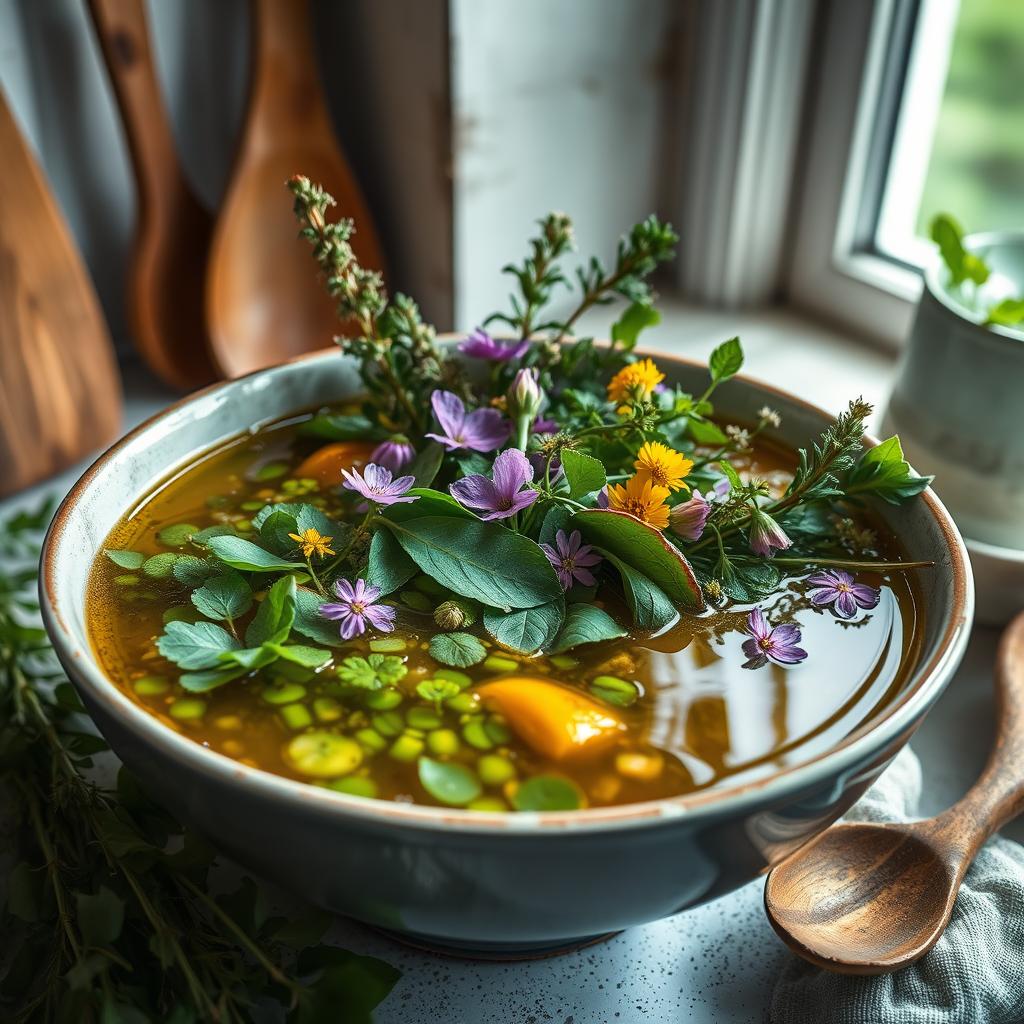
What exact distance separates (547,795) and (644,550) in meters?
0.14

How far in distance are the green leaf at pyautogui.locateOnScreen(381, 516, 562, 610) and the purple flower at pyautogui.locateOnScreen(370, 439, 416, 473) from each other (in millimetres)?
84

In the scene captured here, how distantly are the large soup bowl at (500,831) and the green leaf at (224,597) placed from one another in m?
0.06

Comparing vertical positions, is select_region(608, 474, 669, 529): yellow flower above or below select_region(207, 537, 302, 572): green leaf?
above

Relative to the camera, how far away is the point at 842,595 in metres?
0.61

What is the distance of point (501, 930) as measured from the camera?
0.50 meters

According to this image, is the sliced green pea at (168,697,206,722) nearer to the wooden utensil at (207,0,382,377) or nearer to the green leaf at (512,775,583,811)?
the green leaf at (512,775,583,811)

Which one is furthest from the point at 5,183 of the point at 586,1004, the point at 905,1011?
the point at 905,1011

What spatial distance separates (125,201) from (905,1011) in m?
1.03

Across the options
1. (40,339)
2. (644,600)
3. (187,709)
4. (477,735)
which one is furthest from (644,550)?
(40,339)

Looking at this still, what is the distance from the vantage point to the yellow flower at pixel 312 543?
0.60 metres

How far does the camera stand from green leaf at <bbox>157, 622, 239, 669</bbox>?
1.80 ft

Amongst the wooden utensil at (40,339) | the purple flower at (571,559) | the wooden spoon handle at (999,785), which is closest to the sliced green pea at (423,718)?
the purple flower at (571,559)

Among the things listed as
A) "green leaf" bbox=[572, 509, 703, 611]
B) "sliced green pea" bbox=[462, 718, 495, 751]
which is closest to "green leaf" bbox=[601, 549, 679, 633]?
"green leaf" bbox=[572, 509, 703, 611]

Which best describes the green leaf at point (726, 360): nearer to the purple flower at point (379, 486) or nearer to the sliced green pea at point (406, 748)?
the purple flower at point (379, 486)
